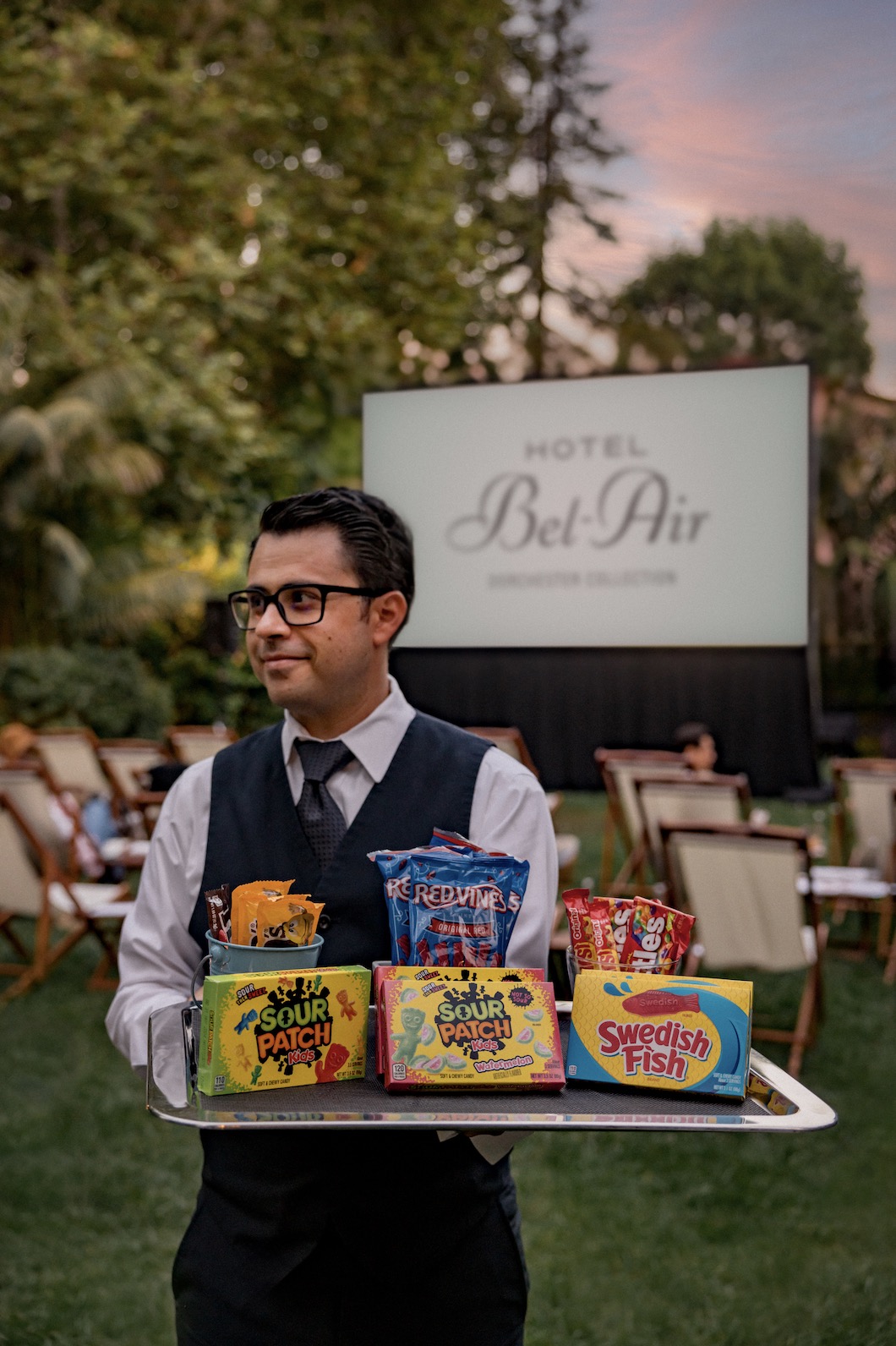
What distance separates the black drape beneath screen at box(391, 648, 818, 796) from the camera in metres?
11.7

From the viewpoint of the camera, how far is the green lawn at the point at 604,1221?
8.76 feet

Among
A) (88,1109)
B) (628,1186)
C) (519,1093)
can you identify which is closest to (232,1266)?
(519,1093)

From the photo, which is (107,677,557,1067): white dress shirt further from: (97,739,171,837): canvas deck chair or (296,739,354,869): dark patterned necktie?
(97,739,171,837): canvas deck chair

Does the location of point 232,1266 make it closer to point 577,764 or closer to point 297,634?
point 297,634

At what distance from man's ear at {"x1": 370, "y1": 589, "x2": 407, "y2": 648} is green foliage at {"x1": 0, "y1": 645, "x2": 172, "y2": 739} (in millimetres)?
10990

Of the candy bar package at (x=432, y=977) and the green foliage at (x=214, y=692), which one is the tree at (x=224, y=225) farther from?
the candy bar package at (x=432, y=977)

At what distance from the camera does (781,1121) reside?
95 centimetres

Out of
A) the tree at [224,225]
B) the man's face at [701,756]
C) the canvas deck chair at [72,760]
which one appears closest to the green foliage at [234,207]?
the tree at [224,225]

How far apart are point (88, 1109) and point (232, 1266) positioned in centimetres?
276

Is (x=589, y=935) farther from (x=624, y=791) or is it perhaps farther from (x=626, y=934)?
(x=624, y=791)

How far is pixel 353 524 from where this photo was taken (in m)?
1.39

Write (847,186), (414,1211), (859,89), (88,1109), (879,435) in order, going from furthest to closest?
(879,435)
(847,186)
(88,1109)
(859,89)
(414,1211)

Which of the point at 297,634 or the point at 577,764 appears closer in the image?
the point at 297,634

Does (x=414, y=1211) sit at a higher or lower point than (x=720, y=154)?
lower
